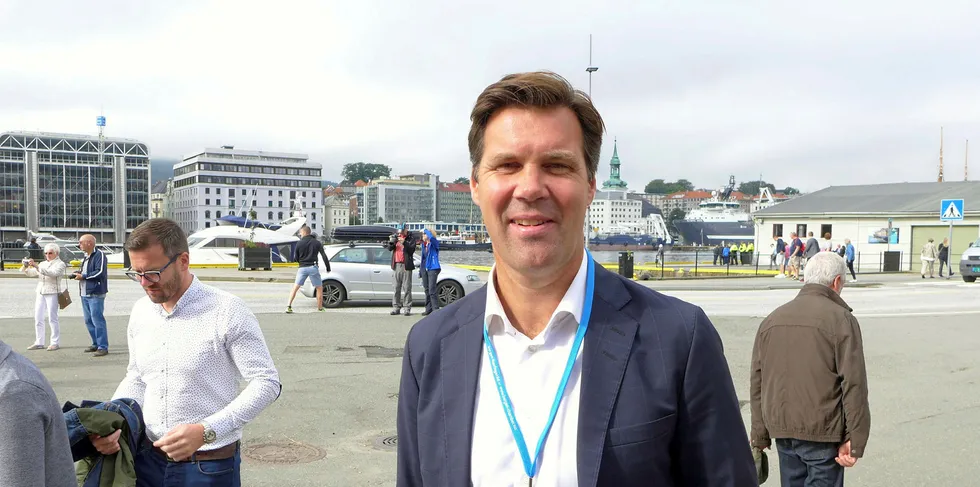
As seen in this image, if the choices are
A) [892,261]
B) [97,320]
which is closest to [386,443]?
[97,320]

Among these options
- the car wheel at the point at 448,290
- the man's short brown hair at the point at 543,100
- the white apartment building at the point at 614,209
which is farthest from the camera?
the white apartment building at the point at 614,209

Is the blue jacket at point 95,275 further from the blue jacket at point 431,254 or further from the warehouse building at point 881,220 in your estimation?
the warehouse building at point 881,220

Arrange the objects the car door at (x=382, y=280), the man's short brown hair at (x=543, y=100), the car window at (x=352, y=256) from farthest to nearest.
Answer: the car window at (x=352, y=256) → the car door at (x=382, y=280) → the man's short brown hair at (x=543, y=100)

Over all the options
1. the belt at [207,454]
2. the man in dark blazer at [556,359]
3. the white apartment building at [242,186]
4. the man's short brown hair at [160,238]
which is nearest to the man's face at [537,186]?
the man in dark blazer at [556,359]

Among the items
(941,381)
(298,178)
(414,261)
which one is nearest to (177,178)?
(298,178)

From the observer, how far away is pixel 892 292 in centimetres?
2280

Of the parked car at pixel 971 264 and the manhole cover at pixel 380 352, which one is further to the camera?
the parked car at pixel 971 264

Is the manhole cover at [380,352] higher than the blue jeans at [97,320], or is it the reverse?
the blue jeans at [97,320]

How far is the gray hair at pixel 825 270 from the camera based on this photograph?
177 inches

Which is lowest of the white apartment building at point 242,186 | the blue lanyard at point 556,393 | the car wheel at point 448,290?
the car wheel at point 448,290

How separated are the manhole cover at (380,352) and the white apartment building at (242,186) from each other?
144 metres

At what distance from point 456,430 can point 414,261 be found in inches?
595

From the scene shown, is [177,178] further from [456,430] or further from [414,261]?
[456,430]

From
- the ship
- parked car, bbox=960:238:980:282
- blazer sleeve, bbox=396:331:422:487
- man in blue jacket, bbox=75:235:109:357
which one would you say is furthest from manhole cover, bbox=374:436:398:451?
the ship
